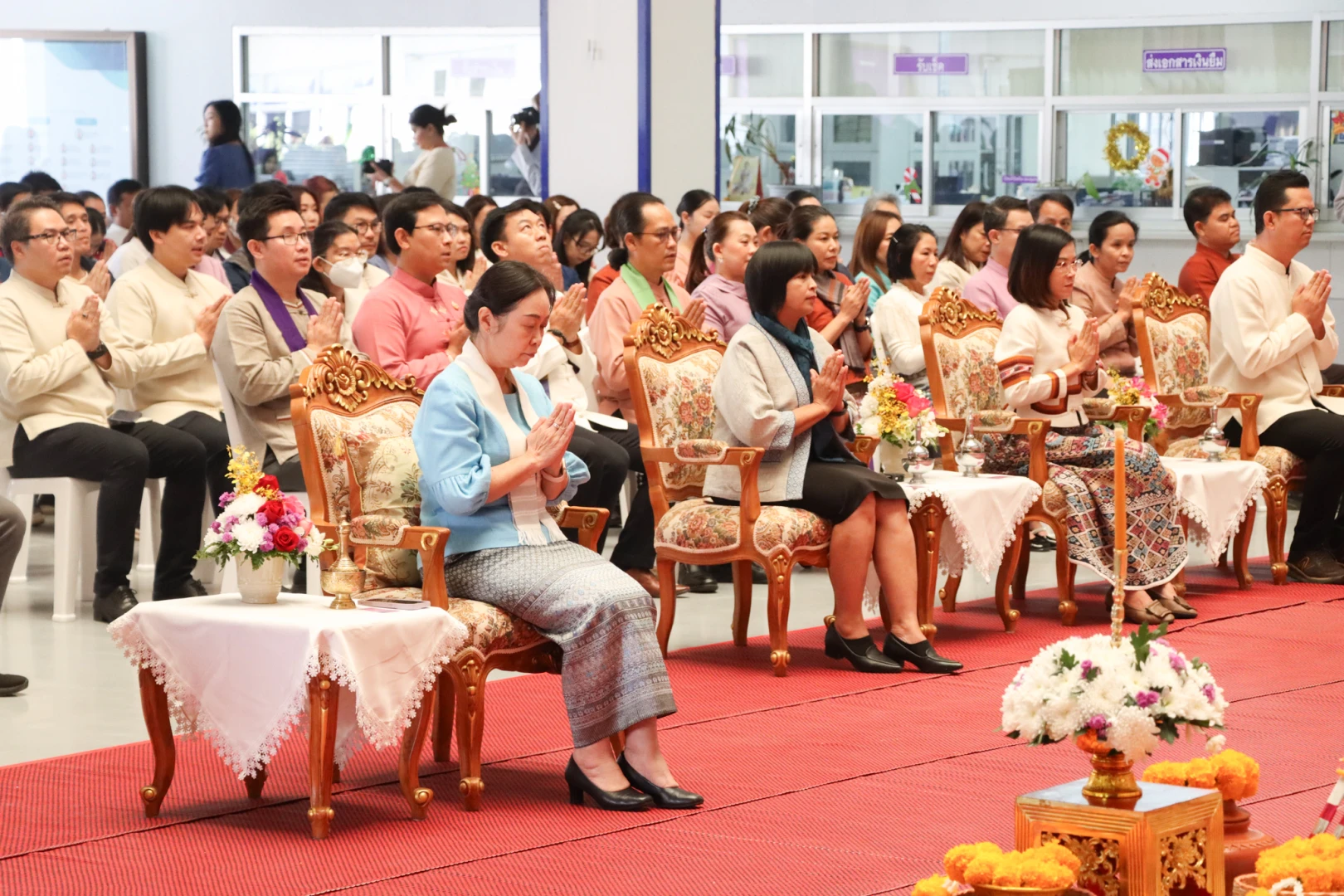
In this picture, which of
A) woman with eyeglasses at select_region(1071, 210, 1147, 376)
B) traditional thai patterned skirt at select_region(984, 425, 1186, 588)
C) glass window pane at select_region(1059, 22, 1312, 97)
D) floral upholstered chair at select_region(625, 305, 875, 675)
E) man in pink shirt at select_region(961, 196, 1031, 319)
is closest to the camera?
floral upholstered chair at select_region(625, 305, 875, 675)

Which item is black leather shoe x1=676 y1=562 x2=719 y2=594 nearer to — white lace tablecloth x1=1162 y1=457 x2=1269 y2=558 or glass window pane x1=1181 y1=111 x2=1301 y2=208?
white lace tablecloth x1=1162 y1=457 x2=1269 y2=558

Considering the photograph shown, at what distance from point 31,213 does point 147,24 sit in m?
8.51

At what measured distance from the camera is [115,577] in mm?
6332

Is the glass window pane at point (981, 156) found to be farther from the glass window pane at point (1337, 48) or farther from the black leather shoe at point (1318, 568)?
the black leather shoe at point (1318, 568)

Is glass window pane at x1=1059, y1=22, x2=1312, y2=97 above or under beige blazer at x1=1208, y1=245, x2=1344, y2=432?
above

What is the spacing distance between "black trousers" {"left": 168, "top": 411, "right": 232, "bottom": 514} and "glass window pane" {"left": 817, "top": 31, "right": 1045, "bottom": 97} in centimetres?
776

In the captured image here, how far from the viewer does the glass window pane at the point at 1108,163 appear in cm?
1275

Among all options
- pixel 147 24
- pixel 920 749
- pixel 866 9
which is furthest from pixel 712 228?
pixel 147 24

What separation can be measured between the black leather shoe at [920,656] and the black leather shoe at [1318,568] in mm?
2275

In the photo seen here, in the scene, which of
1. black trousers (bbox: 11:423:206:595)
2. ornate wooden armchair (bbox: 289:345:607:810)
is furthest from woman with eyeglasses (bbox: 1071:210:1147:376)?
→ ornate wooden armchair (bbox: 289:345:607:810)

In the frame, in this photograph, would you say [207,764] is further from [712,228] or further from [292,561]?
[712,228]

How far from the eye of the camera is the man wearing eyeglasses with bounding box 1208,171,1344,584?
717cm

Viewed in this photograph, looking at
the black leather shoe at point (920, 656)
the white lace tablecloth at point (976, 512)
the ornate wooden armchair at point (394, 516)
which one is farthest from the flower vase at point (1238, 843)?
the white lace tablecloth at point (976, 512)

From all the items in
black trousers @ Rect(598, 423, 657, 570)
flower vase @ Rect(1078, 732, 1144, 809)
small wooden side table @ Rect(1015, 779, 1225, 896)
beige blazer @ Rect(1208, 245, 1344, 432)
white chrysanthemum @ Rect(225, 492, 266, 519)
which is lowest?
black trousers @ Rect(598, 423, 657, 570)
